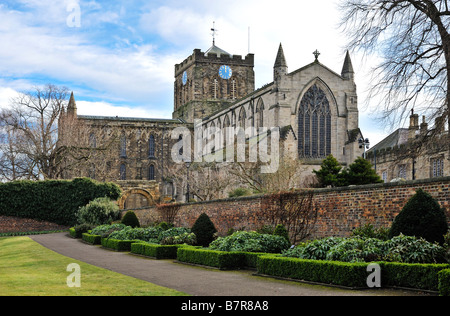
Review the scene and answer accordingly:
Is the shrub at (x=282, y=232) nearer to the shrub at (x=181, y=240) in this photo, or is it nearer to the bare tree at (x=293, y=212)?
the bare tree at (x=293, y=212)

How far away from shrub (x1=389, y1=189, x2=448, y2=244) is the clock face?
2668 inches

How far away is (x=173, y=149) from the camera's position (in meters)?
77.4

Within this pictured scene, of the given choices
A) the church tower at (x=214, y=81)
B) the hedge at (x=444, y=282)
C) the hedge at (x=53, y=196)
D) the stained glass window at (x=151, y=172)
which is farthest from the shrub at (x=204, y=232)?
the stained glass window at (x=151, y=172)

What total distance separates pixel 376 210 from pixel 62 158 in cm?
3682

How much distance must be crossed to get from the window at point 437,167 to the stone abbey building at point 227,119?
8.30m

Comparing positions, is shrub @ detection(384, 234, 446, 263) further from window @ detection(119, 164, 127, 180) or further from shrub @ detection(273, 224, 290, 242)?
window @ detection(119, 164, 127, 180)

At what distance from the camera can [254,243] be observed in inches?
646

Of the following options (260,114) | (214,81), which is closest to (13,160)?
(260,114)

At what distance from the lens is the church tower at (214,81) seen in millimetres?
77812

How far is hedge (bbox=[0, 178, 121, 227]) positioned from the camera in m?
45.3

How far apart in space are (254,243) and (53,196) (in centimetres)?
3358

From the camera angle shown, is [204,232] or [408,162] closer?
[204,232]

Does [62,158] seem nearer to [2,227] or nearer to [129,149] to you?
[2,227]

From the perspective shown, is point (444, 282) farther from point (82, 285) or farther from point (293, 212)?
point (293, 212)
